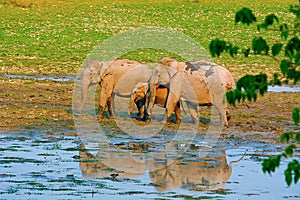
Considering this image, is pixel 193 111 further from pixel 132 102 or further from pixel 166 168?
pixel 166 168

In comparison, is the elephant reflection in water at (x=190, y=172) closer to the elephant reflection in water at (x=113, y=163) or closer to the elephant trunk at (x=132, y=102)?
the elephant reflection in water at (x=113, y=163)

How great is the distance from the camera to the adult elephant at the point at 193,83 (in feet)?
68.2

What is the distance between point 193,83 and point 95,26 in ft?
89.6

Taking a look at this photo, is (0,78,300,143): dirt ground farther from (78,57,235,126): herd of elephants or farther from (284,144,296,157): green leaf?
(284,144,296,157): green leaf

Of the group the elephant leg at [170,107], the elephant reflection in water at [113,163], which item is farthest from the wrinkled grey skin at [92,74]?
the elephant reflection in water at [113,163]

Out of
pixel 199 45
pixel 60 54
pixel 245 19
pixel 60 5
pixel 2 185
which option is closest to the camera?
pixel 245 19

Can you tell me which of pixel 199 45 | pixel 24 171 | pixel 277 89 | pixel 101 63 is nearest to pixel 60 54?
pixel 199 45

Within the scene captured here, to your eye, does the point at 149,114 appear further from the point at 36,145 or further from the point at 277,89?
the point at 277,89

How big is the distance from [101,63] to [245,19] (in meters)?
15.1

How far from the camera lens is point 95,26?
156 ft

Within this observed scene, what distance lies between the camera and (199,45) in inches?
1658

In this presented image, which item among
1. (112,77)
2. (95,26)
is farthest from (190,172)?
(95,26)

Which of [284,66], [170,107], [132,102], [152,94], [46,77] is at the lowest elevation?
[170,107]

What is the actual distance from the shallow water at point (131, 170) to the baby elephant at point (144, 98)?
3252 millimetres
